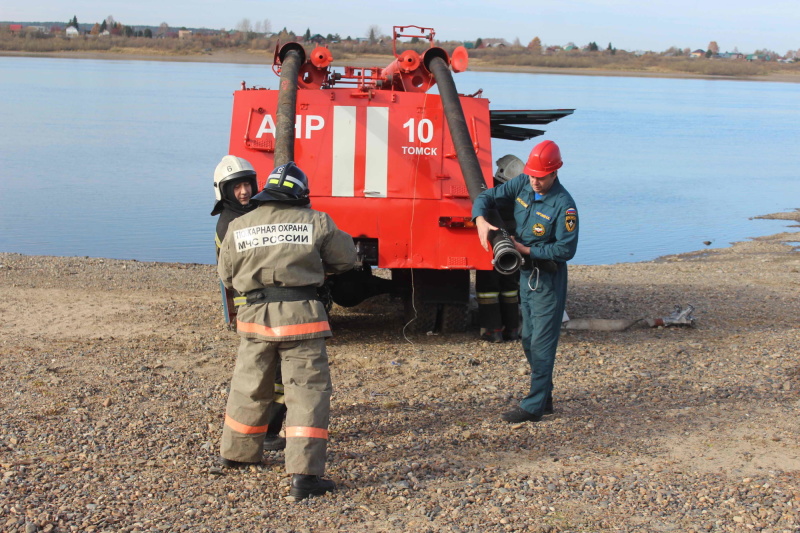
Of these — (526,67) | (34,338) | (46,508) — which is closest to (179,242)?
(34,338)

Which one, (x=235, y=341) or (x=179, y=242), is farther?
(x=179, y=242)

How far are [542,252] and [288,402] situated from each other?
1940mm

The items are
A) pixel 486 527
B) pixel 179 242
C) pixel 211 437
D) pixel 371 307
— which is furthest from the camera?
pixel 179 242

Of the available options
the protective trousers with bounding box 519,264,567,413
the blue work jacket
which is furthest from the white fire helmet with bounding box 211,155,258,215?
the protective trousers with bounding box 519,264,567,413

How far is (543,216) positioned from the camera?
5797mm

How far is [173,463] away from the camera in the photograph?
5074 mm

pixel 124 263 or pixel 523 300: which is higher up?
pixel 523 300

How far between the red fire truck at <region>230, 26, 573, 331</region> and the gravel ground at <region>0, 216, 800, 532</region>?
541 mm

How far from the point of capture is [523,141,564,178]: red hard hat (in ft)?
18.5

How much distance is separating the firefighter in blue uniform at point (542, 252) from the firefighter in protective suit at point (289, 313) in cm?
148

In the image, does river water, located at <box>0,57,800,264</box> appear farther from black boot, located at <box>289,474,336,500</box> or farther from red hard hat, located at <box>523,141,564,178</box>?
black boot, located at <box>289,474,336,500</box>

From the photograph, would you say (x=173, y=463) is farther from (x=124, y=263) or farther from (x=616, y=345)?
(x=124, y=263)

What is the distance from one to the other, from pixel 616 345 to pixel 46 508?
17.1ft

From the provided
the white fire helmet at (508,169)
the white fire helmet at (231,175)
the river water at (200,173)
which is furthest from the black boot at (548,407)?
the river water at (200,173)
